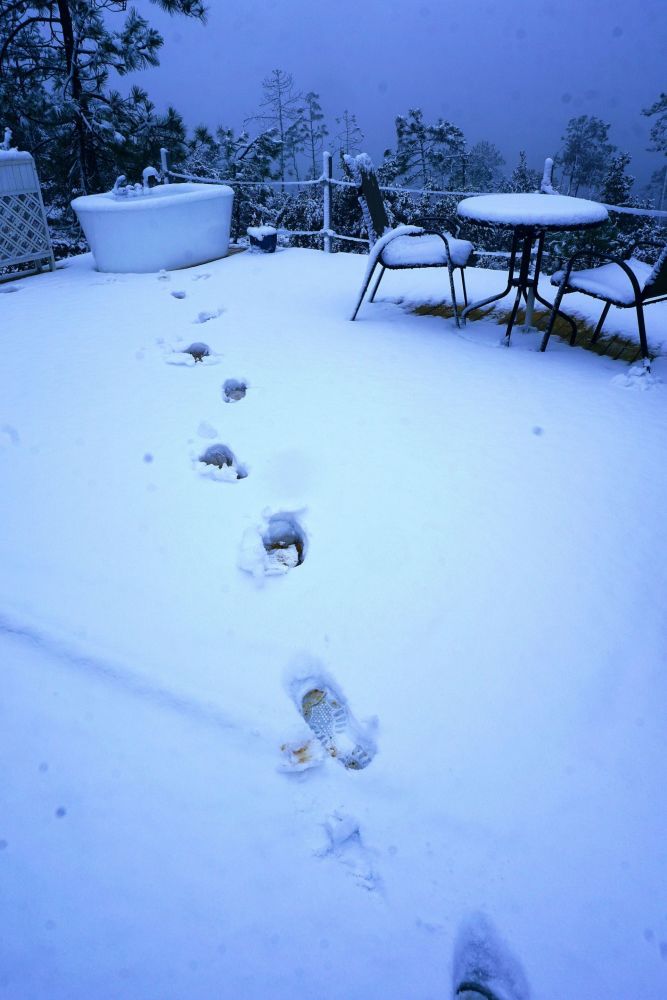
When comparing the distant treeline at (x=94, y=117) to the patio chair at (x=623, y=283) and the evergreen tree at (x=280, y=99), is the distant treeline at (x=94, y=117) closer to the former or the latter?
the patio chair at (x=623, y=283)

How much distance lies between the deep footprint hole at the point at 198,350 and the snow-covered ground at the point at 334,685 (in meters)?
0.53

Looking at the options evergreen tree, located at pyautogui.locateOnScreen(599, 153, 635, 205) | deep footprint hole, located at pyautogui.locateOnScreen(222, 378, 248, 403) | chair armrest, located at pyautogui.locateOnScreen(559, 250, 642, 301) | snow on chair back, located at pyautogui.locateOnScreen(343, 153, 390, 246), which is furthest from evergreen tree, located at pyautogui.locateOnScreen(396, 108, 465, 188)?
deep footprint hole, located at pyautogui.locateOnScreen(222, 378, 248, 403)

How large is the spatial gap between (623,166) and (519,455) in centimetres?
1736

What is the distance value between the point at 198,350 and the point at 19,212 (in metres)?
2.71

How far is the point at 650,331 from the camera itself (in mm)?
3246

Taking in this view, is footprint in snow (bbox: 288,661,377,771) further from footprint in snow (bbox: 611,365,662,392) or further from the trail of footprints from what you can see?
footprint in snow (bbox: 611,365,662,392)

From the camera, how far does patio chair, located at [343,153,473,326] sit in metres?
3.04

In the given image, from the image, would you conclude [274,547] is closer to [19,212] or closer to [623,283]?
[623,283]

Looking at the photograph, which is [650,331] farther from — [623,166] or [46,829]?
[623,166]

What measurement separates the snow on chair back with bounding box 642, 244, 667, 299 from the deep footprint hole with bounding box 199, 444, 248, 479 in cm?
187

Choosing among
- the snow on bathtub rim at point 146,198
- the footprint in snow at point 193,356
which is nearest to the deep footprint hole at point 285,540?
the footprint in snow at point 193,356

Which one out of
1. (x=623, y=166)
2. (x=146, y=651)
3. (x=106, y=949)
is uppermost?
(x=623, y=166)

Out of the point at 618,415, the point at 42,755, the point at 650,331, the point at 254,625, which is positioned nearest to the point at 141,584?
the point at 254,625

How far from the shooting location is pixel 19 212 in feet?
15.0
